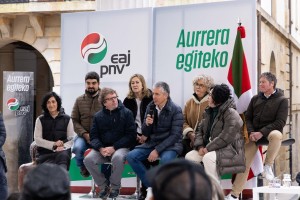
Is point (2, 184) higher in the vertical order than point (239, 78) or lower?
lower

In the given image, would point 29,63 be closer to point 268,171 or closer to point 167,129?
point 167,129

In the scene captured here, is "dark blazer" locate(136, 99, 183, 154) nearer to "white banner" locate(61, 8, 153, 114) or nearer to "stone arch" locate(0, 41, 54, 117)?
"white banner" locate(61, 8, 153, 114)

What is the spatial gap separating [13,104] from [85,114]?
350cm

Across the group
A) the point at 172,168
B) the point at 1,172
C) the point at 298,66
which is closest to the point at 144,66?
the point at 1,172

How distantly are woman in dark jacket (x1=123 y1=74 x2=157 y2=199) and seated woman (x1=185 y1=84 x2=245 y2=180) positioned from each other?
3.01ft

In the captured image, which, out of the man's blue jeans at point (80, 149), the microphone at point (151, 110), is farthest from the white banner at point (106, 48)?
the microphone at point (151, 110)

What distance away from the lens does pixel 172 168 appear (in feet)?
6.06

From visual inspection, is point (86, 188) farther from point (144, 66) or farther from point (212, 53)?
point (212, 53)

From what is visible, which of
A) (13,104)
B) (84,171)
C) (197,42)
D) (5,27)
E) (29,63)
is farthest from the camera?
(29,63)

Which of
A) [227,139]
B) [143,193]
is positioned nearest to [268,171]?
[227,139]

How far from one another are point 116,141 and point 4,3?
10219mm

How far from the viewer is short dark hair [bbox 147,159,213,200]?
5.88ft

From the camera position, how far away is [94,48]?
9.00 metres

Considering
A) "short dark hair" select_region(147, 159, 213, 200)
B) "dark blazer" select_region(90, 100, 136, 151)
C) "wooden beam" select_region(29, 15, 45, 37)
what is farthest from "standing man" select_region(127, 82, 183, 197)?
"wooden beam" select_region(29, 15, 45, 37)
